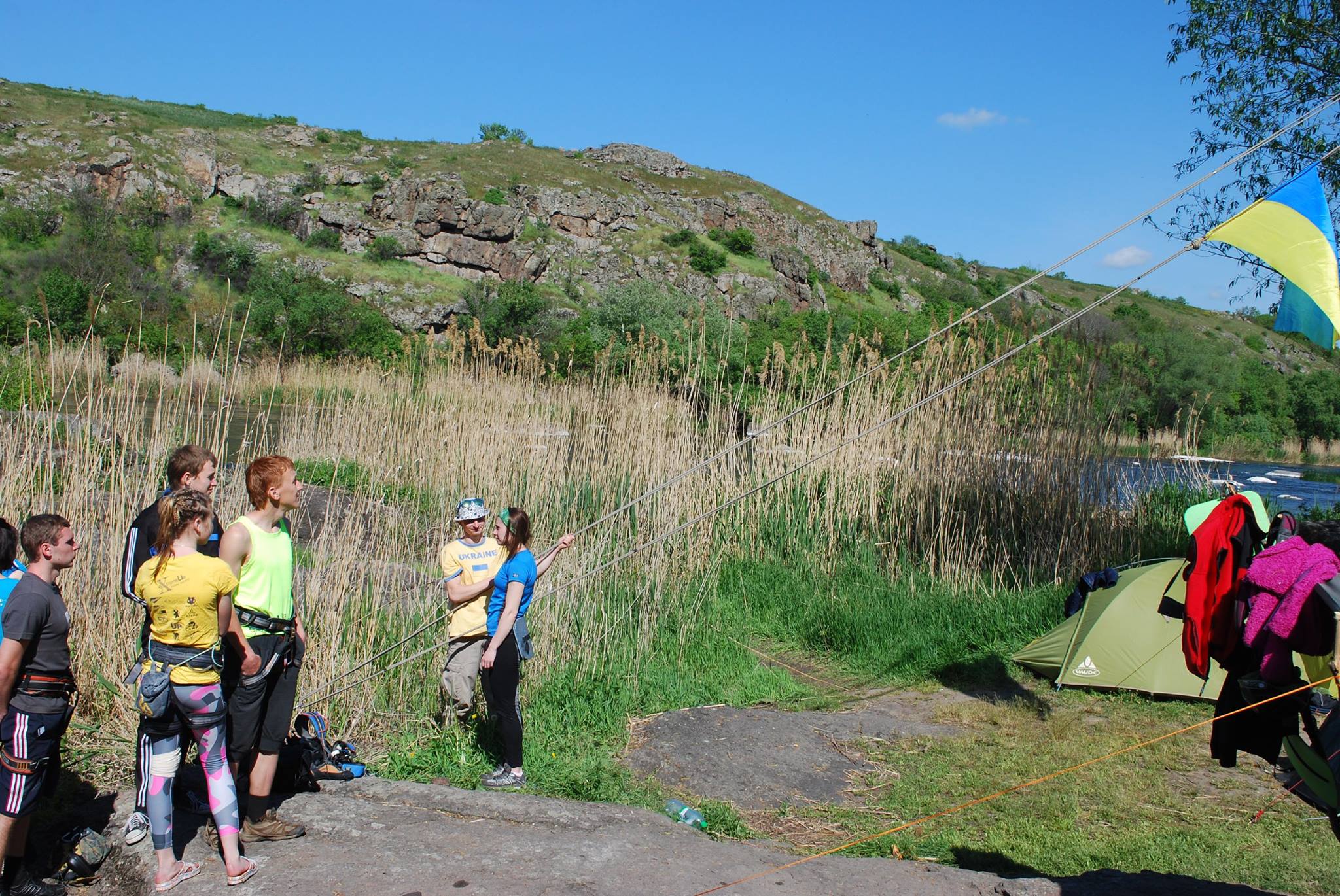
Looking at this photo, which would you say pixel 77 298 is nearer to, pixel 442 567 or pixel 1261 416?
pixel 442 567

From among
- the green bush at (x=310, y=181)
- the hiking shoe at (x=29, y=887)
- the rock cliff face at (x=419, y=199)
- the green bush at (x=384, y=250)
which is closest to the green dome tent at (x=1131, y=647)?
the hiking shoe at (x=29, y=887)

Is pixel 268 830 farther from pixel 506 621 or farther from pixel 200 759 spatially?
pixel 506 621

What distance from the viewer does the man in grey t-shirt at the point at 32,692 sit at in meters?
3.27

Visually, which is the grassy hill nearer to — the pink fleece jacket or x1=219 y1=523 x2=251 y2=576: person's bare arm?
A: the pink fleece jacket

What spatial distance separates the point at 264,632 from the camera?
3.72 m

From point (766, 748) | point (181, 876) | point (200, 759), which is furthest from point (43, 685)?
point (766, 748)

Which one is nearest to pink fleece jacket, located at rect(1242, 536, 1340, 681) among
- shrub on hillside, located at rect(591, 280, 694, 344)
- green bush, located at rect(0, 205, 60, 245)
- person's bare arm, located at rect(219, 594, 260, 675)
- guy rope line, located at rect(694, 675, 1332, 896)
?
guy rope line, located at rect(694, 675, 1332, 896)

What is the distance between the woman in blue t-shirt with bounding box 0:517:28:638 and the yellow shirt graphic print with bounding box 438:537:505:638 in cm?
178

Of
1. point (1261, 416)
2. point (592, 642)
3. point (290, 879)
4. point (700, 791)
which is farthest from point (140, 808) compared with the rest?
point (1261, 416)

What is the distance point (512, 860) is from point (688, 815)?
110 centimetres

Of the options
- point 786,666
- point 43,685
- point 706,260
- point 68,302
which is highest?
point 706,260

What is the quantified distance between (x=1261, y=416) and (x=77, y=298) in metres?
41.8

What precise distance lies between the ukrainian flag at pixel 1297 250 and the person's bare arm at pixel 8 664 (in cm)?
538

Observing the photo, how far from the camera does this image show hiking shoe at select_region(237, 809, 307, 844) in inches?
148
